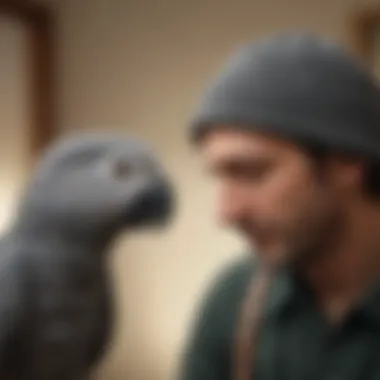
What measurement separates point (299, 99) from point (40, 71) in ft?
3.14

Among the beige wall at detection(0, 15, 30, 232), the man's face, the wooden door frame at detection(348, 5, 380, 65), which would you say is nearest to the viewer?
the man's face

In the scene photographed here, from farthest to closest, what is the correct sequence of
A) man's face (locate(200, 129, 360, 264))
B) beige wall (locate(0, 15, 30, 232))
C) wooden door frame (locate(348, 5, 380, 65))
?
1. beige wall (locate(0, 15, 30, 232))
2. wooden door frame (locate(348, 5, 380, 65))
3. man's face (locate(200, 129, 360, 264))

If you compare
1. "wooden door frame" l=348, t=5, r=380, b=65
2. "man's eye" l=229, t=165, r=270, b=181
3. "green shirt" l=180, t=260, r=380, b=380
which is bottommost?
"green shirt" l=180, t=260, r=380, b=380

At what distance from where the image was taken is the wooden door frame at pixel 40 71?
1.49 meters

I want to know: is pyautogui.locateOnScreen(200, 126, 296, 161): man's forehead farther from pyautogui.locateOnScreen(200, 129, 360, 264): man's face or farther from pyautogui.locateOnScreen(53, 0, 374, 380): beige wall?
pyautogui.locateOnScreen(53, 0, 374, 380): beige wall

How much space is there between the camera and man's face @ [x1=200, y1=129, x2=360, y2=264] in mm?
615

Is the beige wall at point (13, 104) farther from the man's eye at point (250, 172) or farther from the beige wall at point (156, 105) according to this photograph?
the man's eye at point (250, 172)

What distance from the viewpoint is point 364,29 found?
53.4 inches

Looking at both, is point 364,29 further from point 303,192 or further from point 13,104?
point 303,192

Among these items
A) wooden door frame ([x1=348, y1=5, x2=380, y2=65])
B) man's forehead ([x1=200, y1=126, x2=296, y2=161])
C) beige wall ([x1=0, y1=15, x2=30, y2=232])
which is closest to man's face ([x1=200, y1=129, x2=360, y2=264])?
man's forehead ([x1=200, y1=126, x2=296, y2=161])

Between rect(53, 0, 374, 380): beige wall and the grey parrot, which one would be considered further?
rect(53, 0, 374, 380): beige wall

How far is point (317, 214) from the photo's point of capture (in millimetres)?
628

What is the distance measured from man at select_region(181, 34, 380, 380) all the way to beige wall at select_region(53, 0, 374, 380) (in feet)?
2.60

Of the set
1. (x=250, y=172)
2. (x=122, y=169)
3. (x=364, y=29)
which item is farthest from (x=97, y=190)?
(x=364, y=29)
